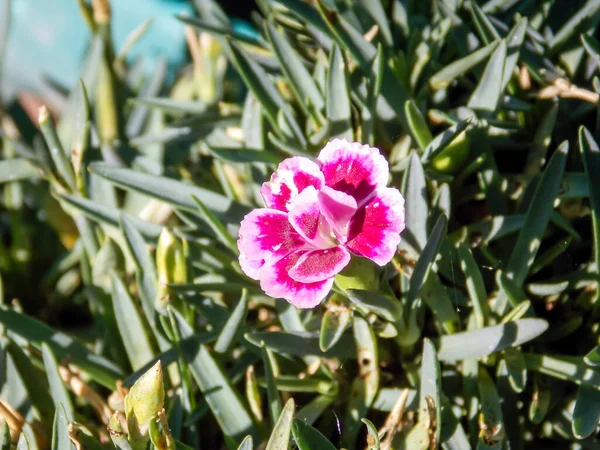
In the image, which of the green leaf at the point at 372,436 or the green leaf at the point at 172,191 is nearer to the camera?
the green leaf at the point at 372,436

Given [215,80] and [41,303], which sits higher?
[215,80]

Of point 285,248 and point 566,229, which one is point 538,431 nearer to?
point 566,229

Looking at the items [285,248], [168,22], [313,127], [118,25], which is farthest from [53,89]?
[285,248]

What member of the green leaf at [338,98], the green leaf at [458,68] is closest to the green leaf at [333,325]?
the green leaf at [338,98]

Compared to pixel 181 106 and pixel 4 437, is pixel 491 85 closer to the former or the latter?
pixel 181 106

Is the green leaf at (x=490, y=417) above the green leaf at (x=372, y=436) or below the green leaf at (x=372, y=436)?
below

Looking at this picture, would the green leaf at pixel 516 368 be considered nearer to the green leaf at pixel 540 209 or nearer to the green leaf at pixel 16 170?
the green leaf at pixel 540 209

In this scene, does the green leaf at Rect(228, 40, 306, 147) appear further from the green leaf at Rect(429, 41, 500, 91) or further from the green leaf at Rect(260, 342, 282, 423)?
the green leaf at Rect(260, 342, 282, 423)
